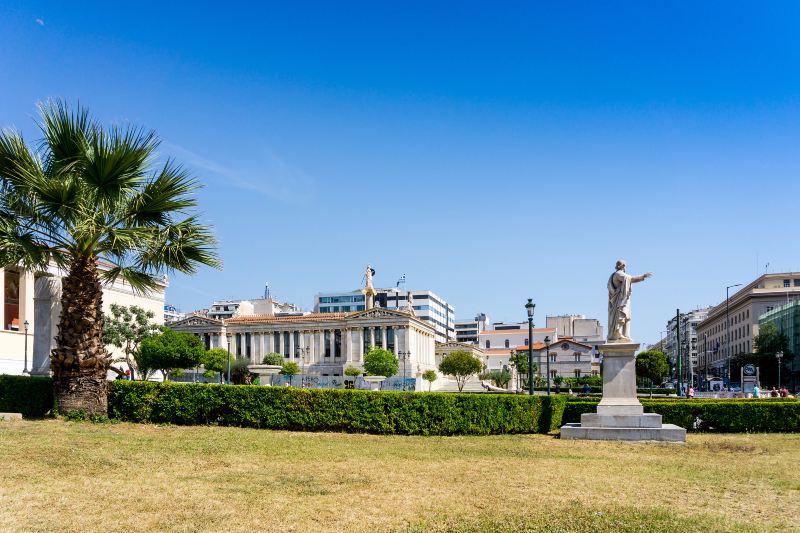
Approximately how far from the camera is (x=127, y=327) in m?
48.6

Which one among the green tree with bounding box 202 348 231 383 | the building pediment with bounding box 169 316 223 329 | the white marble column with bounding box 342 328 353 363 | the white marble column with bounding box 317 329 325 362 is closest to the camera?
Result: the green tree with bounding box 202 348 231 383

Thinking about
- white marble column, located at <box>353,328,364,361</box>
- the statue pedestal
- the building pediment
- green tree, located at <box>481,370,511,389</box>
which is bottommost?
green tree, located at <box>481,370,511,389</box>

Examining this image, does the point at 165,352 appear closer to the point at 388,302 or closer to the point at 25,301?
the point at 25,301

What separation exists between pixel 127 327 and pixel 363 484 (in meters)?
42.9

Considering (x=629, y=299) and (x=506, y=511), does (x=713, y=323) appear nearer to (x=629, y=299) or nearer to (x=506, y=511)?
(x=629, y=299)

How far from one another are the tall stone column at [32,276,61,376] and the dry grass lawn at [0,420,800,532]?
4.06 meters

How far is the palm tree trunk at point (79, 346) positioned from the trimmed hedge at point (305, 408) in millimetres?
837

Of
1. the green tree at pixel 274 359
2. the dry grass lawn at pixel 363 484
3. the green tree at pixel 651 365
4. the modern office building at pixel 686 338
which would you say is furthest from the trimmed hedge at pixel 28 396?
the modern office building at pixel 686 338

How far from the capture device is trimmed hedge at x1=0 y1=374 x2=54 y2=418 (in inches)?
650

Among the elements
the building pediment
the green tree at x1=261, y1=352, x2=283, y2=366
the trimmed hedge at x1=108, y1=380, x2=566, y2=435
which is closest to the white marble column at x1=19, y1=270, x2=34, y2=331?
the trimmed hedge at x1=108, y1=380, x2=566, y2=435

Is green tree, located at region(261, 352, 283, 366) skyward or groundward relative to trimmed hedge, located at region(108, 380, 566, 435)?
groundward

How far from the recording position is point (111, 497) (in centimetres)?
879

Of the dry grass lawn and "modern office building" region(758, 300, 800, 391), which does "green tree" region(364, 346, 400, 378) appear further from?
the dry grass lawn

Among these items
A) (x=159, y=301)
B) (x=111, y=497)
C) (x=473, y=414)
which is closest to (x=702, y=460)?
(x=473, y=414)
